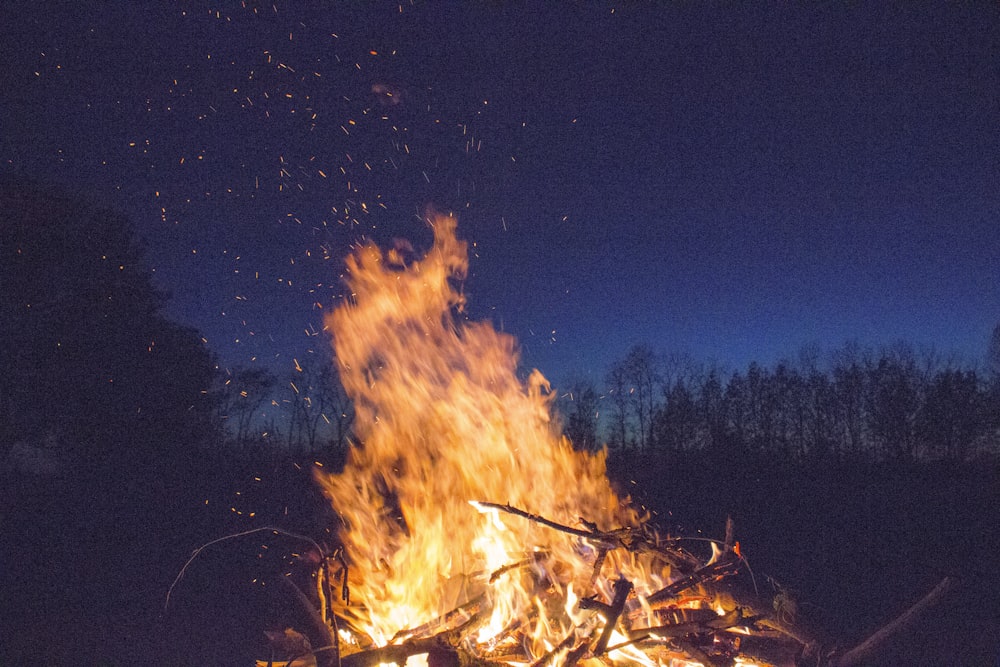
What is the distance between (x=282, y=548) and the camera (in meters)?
9.79

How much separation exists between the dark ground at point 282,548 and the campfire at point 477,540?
37 cm

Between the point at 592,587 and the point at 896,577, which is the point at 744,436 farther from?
the point at 592,587

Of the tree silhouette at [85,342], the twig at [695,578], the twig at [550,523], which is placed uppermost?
the tree silhouette at [85,342]

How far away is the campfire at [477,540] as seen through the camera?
10.4ft

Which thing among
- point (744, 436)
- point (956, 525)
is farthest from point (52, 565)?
point (744, 436)

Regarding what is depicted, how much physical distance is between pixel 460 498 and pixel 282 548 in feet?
21.8

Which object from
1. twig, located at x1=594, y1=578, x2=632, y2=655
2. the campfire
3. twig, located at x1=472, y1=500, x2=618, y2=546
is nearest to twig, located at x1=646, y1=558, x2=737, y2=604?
the campfire

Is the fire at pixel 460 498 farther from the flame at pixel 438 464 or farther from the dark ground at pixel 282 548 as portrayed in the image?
the dark ground at pixel 282 548

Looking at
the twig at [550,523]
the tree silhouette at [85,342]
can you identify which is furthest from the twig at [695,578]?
the tree silhouette at [85,342]

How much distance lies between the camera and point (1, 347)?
39.2 feet

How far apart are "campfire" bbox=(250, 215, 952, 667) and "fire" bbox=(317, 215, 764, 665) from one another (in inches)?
0.4

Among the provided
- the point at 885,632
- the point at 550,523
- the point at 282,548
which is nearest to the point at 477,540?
the point at 550,523

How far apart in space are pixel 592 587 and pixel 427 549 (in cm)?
122

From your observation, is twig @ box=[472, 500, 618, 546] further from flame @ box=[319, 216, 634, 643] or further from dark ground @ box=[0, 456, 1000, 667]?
dark ground @ box=[0, 456, 1000, 667]
